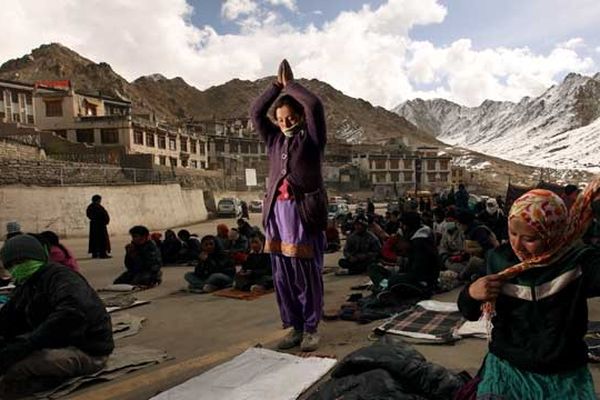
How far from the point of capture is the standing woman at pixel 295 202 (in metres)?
3.26

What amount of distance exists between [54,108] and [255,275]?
133ft

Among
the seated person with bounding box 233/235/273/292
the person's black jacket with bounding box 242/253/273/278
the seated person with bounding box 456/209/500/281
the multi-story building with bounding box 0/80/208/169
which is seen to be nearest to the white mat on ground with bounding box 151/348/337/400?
the seated person with bounding box 233/235/273/292

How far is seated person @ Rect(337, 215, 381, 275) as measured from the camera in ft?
24.6

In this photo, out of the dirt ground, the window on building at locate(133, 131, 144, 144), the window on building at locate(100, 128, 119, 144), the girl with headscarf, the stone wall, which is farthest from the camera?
the window on building at locate(133, 131, 144, 144)

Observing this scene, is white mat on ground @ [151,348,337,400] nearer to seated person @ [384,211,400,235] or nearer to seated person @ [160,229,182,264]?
seated person @ [160,229,182,264]

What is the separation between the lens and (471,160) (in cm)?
11444

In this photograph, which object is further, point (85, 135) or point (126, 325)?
point (85, 135)

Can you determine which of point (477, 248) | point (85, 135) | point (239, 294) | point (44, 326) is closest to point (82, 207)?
point (239, 294)

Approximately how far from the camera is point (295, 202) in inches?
130

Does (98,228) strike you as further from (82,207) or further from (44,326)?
(44,326)

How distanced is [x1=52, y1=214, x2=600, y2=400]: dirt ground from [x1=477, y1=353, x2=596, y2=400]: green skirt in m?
1.03

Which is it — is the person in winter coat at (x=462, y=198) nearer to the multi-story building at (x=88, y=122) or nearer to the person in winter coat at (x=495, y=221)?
the person in winter coat at (x=495, y=221)

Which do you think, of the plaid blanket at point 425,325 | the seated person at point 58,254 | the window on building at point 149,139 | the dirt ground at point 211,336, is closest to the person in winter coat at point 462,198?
the dirt ground at point 211,336

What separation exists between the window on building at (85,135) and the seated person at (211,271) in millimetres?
34201
